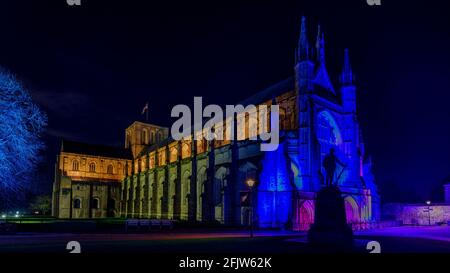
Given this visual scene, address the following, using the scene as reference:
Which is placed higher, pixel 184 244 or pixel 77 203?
pixel 184 244

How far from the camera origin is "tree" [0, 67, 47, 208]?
19188 millimetres

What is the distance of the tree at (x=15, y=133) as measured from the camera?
755 inches

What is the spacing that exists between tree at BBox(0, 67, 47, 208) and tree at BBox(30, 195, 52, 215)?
67.2 m

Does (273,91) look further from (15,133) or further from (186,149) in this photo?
(15,133)

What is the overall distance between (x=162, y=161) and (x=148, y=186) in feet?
15.3

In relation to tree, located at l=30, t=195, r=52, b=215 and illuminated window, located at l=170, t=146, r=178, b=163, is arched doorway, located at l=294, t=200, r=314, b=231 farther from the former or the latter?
tree, located at l=30, t=195, r=52, b=215

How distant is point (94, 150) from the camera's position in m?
78.1

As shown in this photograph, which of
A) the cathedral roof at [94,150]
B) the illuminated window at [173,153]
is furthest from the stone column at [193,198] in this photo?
the cathedral roof at [94,150]

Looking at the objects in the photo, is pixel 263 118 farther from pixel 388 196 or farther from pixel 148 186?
pixel 388 196

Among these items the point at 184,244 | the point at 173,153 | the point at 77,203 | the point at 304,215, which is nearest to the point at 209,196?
the point at 304,215

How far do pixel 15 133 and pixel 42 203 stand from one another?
72.1 meters

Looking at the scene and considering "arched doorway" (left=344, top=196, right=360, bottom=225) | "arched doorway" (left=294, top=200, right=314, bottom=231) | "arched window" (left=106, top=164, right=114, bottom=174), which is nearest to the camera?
"arched doorway" (left=294, top=200, right=314, bottom=231)

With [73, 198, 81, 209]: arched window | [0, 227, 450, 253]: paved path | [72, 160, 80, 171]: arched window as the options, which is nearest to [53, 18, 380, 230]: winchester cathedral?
[0, 227, 450, 253]: paved path
